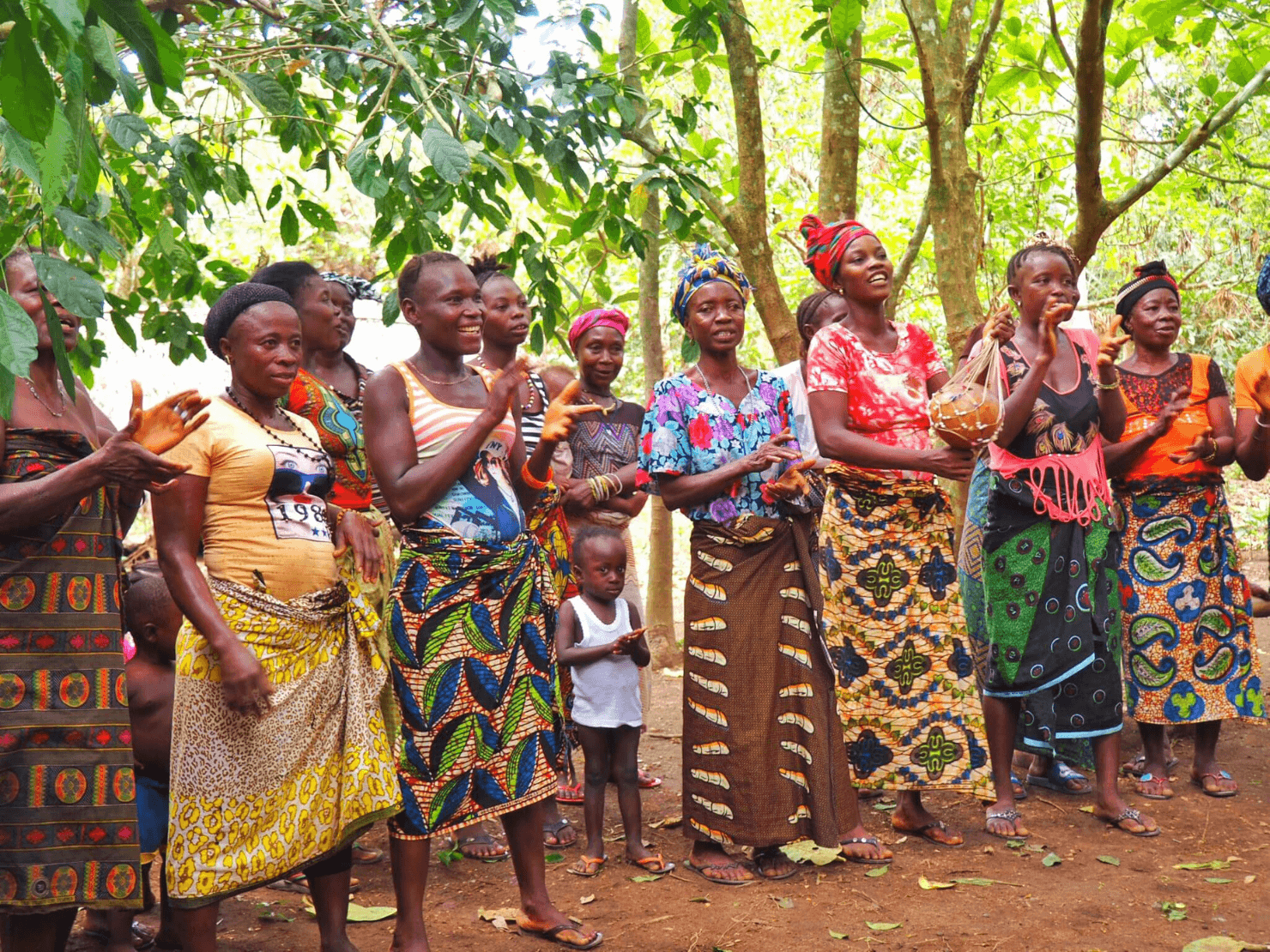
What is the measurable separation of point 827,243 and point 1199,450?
2.00 m

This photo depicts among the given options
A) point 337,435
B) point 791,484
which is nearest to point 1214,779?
point 791,484

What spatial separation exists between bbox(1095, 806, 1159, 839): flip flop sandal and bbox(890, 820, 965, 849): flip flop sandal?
607mm

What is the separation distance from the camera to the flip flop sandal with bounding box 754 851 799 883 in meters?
4.27

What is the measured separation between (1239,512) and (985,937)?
12063 millimetres

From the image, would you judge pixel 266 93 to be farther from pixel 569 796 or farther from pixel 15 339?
pixel 569 796

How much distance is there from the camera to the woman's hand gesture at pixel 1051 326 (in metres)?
4.41

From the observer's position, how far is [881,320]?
4.61 metres

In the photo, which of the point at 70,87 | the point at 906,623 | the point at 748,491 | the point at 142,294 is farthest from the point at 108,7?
the point at 142,294

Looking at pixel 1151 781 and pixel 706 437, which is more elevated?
pixel 706 437

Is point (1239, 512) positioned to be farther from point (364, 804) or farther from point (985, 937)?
point (364, 804)

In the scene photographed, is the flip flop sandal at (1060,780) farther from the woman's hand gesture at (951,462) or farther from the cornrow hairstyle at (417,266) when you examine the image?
the cornrow hairstyle at (417,266)

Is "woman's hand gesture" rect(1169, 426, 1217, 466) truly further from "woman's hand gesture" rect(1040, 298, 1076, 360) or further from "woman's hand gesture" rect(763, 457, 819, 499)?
"woman's hand gesture" rect(763, 457, 819, 499)

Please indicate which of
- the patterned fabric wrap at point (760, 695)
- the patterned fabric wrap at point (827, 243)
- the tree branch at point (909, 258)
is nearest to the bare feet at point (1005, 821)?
the patterned fabric wrap at point (760, 695)

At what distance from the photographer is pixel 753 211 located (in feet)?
21.6
